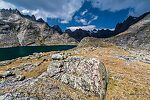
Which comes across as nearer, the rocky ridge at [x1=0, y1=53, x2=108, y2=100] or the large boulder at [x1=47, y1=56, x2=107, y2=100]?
the rocky ridge at [x1=0, y1=53, x2=108, y2=100]

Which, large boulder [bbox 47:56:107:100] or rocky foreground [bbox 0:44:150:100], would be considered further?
large boulder [bbox 47:56:107:100]

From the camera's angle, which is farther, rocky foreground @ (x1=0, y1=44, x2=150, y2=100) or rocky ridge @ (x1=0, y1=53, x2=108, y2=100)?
rocky foreground @ (x1=0, y1=44, x2=150, y2=100)

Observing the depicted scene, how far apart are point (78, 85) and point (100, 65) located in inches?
189

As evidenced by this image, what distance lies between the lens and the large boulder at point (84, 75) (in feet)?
110

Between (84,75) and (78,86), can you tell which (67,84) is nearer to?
(78,86)

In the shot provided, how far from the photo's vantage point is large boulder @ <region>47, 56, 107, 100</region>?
110 ft

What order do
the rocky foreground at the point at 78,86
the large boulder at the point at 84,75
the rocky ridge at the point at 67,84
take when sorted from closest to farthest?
the rocky ridge at the point at 67,84 → the rocky foreground at the point at 78,86 → the large boulder at the point at 84,75

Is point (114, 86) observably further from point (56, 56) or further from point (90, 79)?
point (56, 56)

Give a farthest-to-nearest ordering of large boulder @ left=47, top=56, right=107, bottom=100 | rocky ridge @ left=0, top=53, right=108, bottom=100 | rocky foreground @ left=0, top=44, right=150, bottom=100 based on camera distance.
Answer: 1. large boulder @ left=47, top=56, right=107, bottom=100
2. rocky foreground @ left=0, top=44, right=150, bottom=100
3. rocky ridge @ left=0, top=53, right=108, bottom=100

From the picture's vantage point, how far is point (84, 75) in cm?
3547

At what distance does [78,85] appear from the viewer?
1359 inches

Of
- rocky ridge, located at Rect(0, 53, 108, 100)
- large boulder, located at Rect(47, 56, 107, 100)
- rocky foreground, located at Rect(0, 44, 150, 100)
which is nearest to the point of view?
rocky ridge, located at Rect(0, 53, 108, 100)

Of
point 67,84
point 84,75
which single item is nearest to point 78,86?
Result: point 67,84

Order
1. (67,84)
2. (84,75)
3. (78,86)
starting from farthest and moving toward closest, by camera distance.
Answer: (84,75)
(67,84)
(78,86)
